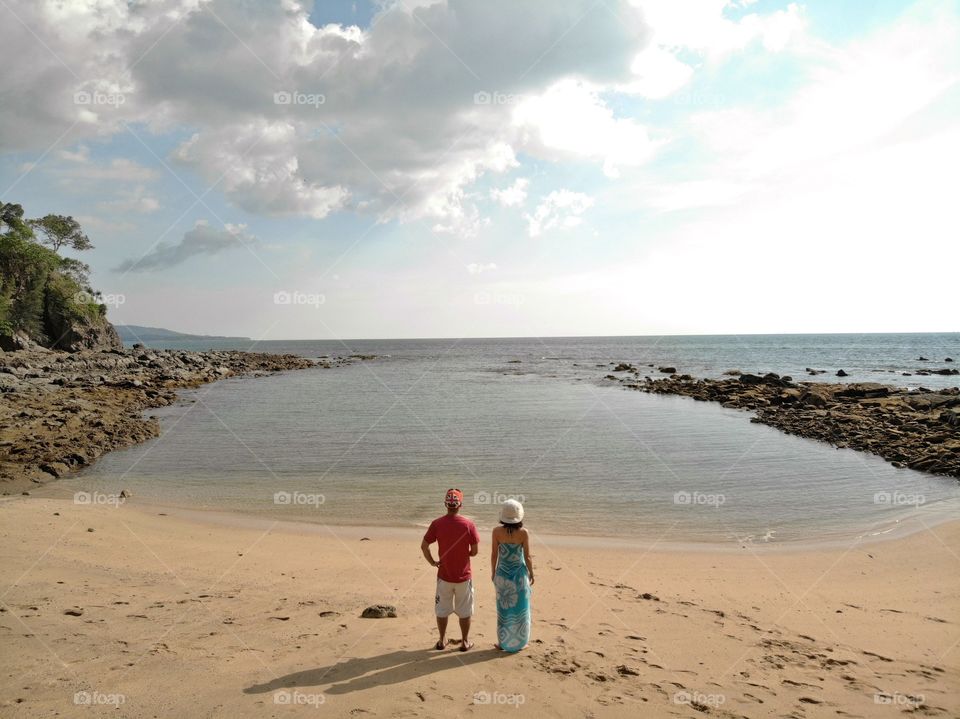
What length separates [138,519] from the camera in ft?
37.6

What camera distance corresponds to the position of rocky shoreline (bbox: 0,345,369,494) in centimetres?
1541

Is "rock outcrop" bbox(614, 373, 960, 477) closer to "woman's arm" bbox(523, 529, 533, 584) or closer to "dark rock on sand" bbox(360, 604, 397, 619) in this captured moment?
"woman's arm" bbox(523, 529, 533, 584)

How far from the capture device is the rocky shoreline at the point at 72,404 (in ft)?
50.6

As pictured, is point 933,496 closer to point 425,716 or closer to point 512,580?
point 512,580

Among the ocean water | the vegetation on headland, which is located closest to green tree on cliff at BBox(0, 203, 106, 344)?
the vegetation on headland

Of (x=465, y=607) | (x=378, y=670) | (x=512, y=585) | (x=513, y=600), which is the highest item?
Answer: (x=512, y=585)

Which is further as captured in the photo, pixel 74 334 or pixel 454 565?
pixel 74 334

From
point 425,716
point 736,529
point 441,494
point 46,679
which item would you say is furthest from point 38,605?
point 736,529

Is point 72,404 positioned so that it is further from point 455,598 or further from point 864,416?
point 864,416

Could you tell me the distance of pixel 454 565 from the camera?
6.00 meters

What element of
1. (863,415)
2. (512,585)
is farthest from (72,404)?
(863,415)

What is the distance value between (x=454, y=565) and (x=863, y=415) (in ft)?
83.6

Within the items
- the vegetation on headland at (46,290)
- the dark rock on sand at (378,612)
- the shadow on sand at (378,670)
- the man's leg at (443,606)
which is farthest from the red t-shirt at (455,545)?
the vegetation on headland at (46,290)

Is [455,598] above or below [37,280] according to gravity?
below
